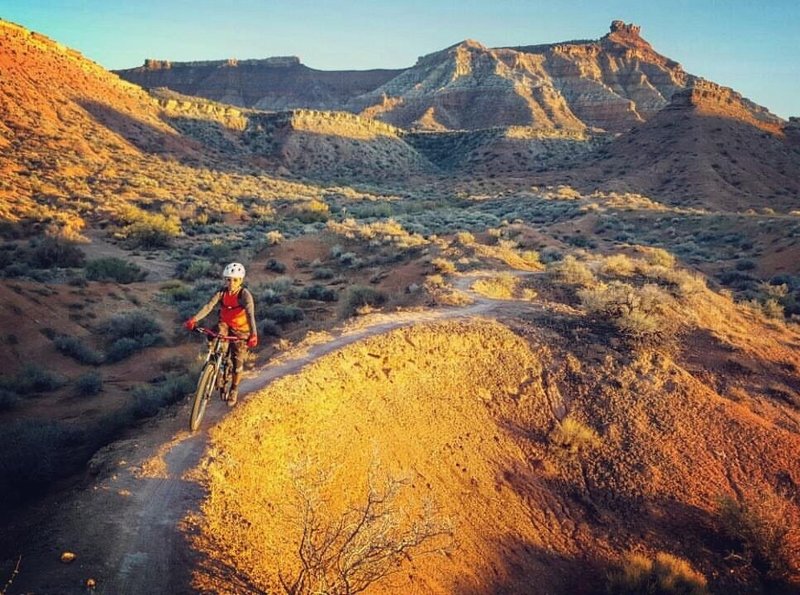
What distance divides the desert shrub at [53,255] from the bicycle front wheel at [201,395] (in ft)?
62.0

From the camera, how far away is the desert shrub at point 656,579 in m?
6.45

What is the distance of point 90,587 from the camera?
4.16m

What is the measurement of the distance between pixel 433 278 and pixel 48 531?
37.9 feet

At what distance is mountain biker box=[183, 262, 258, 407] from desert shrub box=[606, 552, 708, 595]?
18.3 feet

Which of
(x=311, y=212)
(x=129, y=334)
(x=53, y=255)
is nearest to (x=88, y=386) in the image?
(x=129, y=334)

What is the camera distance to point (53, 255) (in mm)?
21984

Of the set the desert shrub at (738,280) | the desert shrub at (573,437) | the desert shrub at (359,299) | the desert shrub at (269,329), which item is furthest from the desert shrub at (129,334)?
the desert shrub at (738,280)

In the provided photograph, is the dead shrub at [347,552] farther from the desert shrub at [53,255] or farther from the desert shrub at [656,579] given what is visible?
the desert shrub at [53,255]

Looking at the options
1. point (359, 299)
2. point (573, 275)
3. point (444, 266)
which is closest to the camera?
point (359, 299)

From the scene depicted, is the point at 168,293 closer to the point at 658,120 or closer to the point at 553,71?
the point at 658,120

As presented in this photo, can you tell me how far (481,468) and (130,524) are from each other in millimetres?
4934

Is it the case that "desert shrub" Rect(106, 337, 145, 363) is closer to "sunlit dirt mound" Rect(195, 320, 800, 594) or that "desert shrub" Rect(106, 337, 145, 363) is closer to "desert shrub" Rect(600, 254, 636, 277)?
"sunlit dirt mound" Rect(195, 320, 800, 594)

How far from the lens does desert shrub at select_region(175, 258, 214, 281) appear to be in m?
22.5

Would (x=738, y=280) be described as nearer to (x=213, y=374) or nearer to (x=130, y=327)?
(x=213, y=374)
